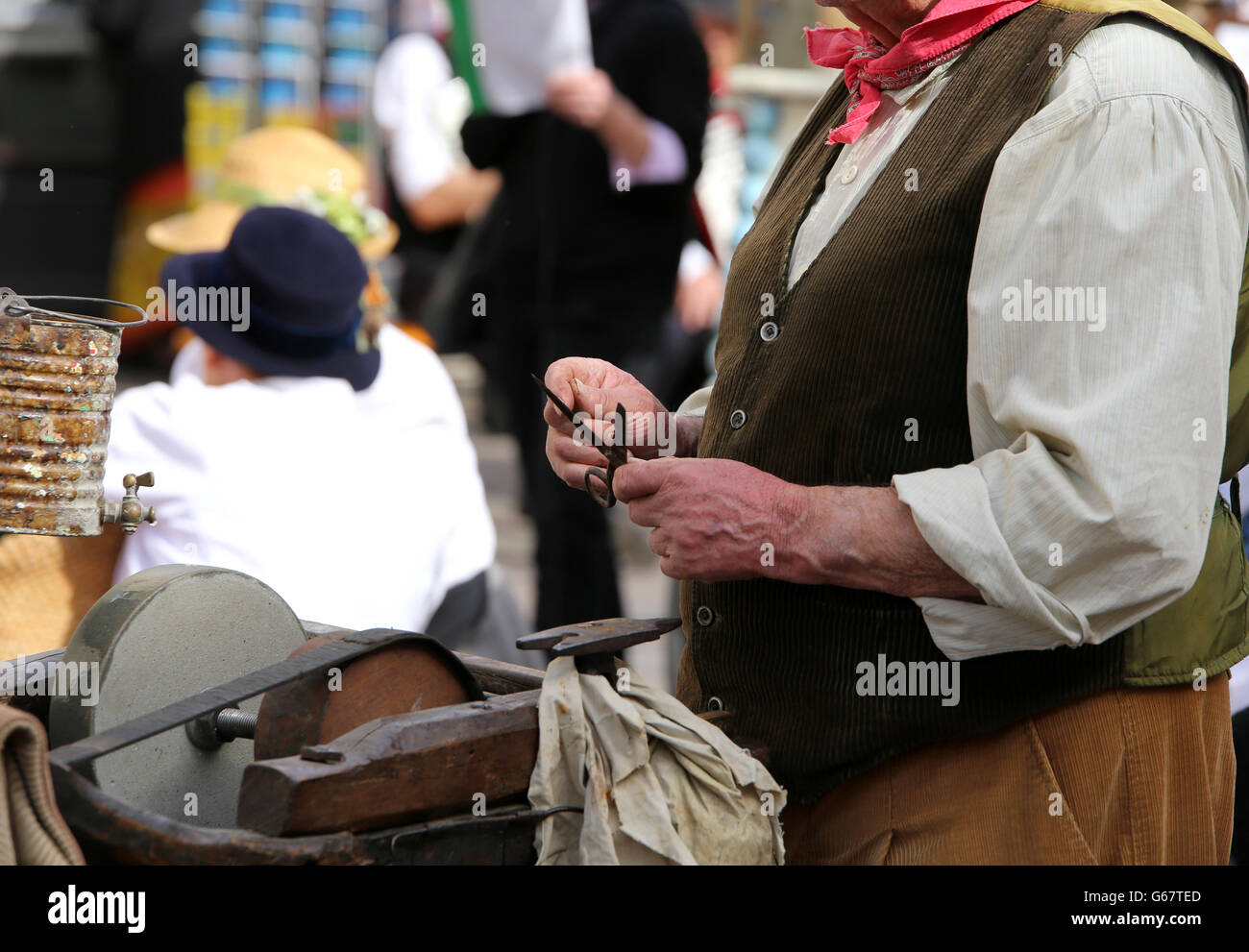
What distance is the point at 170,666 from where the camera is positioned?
5.21ft

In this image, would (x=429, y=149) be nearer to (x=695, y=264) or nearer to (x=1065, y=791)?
(x=695, y=264)

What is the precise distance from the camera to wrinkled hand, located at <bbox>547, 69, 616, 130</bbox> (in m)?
3.99

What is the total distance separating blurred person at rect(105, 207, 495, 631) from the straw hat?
1038 millimetres

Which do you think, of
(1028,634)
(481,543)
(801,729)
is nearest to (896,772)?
(801,729)

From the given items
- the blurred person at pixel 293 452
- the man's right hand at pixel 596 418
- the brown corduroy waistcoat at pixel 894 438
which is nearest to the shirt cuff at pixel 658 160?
the blurred person at pixel 293 452

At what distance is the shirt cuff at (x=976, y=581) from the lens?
137cm

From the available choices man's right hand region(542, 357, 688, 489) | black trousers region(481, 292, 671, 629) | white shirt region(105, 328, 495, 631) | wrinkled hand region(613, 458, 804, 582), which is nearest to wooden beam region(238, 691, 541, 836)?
wrinkled hand region(613, 458, 804, 582)

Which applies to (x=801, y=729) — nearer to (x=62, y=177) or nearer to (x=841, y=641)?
(x=841, y=641)

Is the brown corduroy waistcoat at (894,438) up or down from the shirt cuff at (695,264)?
down

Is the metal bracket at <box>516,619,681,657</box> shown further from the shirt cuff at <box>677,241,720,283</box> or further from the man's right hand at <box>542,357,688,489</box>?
the shirt cuff at <box>677,241,720,283</box>

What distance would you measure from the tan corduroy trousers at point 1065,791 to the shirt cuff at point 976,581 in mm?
141

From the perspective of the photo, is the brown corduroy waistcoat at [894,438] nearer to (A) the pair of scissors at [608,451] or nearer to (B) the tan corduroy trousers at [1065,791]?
(B) the tan corduroy trousers at [1065,791]

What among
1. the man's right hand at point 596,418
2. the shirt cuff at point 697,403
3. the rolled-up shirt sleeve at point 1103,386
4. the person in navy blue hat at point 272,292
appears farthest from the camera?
the person in navy blue hat at point 272,292
